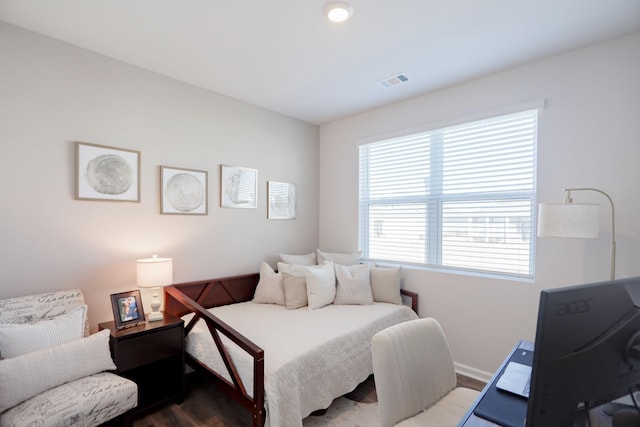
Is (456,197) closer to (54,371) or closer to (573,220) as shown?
(573,220)

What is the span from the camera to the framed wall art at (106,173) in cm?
231

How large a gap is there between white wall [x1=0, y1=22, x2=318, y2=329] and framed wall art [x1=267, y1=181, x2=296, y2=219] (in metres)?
0.14

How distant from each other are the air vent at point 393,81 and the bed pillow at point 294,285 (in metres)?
1.94

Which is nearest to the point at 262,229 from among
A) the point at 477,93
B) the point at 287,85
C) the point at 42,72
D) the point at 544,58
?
the point at 287,85

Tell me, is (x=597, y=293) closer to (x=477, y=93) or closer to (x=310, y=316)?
(x=310, y=316)

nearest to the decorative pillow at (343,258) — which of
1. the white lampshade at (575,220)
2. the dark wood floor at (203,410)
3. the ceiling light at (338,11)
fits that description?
the dark wood floor at (203,410)

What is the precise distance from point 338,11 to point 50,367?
8.65ft

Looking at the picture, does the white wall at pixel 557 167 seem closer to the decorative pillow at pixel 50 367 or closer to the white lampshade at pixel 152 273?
the white lampshade at pixel 152 273

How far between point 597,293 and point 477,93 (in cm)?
258

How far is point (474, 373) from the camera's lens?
2793 mm

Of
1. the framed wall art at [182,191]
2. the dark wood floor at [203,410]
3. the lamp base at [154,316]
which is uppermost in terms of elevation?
the framed wall art at [182,191]

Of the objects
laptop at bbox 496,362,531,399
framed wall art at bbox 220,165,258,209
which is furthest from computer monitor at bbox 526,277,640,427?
framed wall art at bbox 220,165,258,209

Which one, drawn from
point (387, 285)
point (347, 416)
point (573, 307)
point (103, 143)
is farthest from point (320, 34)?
point (347, 416)

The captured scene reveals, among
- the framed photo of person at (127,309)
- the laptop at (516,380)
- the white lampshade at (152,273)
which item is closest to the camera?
the laptop at (516,380)
